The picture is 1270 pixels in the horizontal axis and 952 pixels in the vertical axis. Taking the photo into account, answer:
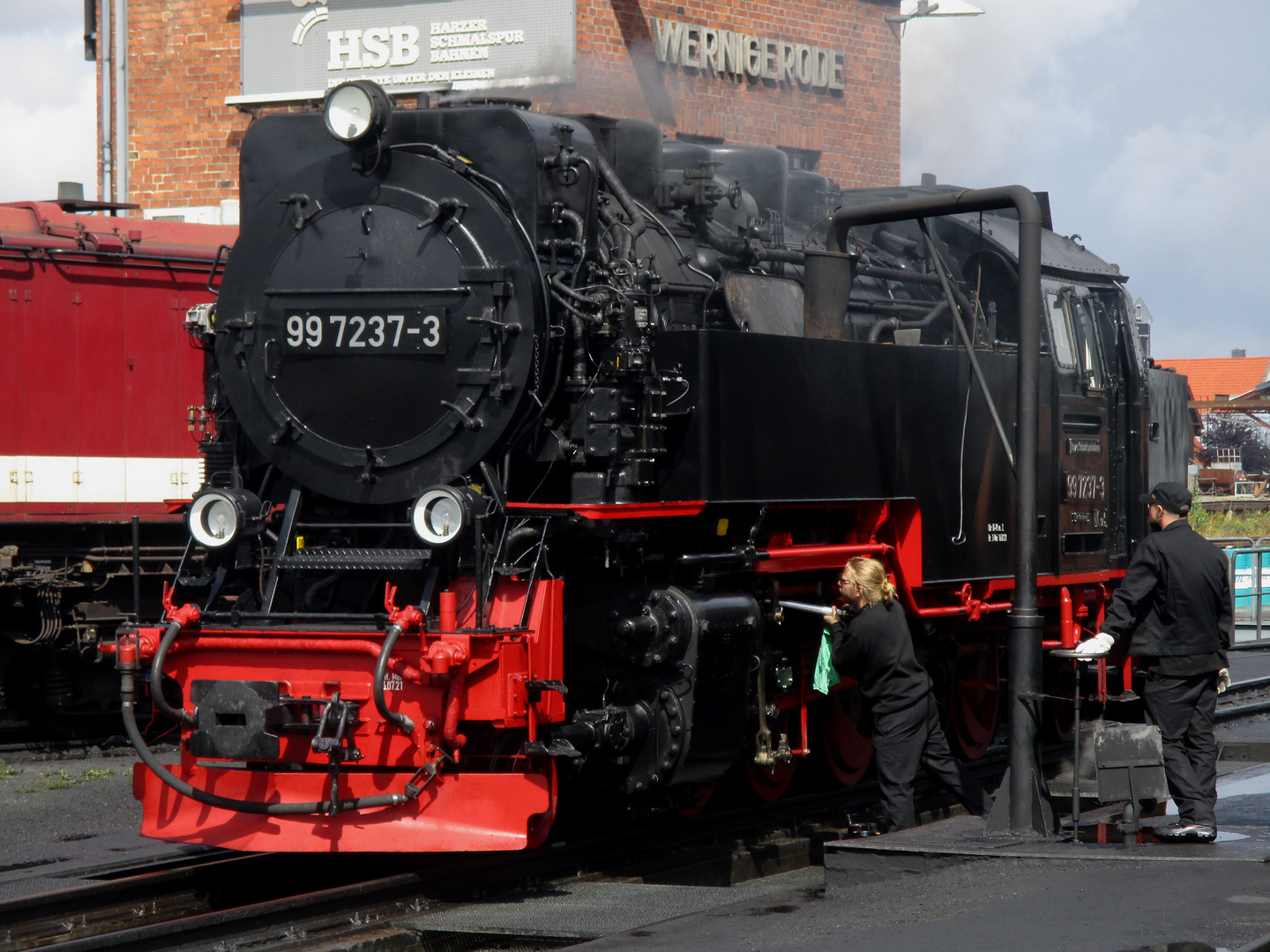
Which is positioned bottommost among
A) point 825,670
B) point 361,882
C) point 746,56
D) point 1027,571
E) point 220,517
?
point 361,882

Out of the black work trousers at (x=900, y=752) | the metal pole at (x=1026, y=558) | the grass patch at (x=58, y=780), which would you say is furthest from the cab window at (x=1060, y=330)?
the grass patch at (x=58, y=780)

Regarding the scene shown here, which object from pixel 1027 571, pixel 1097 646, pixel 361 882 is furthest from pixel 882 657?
pixel 361 882

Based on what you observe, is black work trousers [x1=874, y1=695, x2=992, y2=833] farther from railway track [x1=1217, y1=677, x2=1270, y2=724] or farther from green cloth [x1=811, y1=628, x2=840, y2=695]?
railway track [x1=1217, y1=677, x2=1270, y2=724]

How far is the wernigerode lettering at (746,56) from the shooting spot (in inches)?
669

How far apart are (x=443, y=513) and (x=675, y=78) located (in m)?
12.5

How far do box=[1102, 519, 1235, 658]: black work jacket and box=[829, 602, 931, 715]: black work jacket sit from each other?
0.93 meters

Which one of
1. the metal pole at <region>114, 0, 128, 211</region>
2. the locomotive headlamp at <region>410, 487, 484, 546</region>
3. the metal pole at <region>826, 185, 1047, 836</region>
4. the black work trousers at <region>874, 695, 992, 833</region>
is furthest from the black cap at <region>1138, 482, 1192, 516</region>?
the metal pole at <region>114, 0, 128, 211</region>

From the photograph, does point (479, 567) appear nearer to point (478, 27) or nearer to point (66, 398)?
point (66, 398)

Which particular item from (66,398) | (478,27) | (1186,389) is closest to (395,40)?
(478,27)

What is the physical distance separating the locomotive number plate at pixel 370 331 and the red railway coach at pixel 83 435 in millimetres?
3943

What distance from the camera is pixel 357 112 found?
6.19 m

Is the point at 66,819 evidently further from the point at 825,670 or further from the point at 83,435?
the point at 825,670

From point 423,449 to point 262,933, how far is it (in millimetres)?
1966

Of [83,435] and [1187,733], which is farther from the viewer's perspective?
[83,435]
